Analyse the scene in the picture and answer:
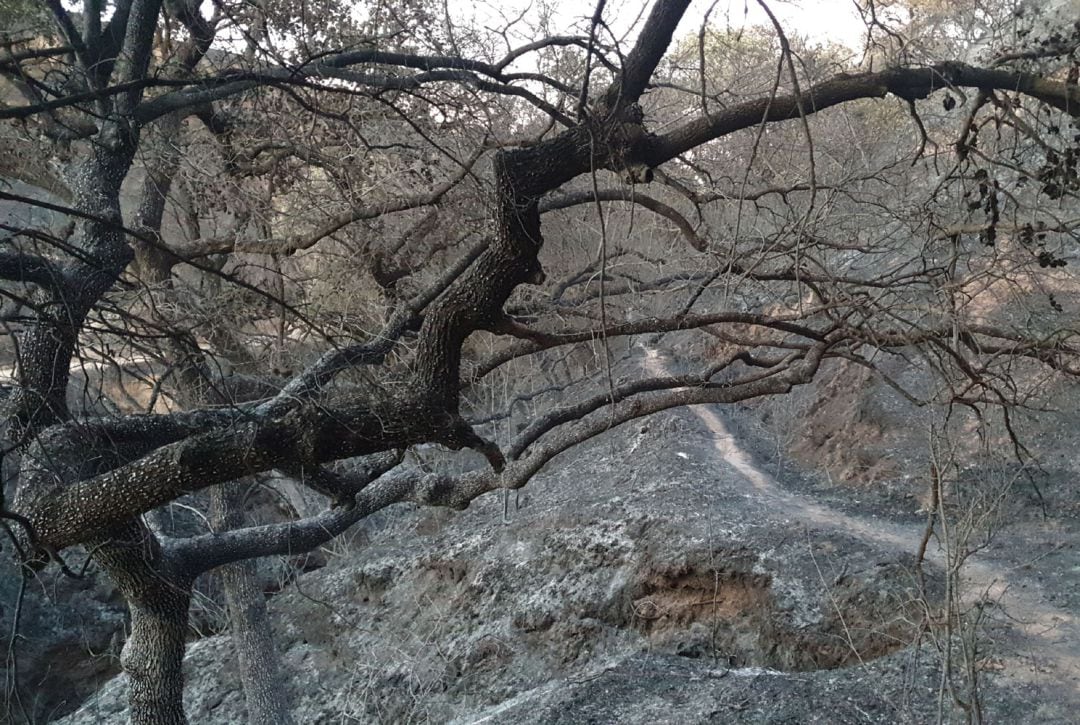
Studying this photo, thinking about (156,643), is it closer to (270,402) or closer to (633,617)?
(270,402)

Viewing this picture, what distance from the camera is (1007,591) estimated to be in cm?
757

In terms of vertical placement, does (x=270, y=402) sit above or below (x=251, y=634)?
above

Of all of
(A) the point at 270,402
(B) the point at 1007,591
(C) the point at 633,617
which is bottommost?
(B) the point at 1007,591

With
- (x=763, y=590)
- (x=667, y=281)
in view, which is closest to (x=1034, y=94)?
(x=667, y=281)

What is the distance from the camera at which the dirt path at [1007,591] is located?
19.2ft

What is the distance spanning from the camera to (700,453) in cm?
1254

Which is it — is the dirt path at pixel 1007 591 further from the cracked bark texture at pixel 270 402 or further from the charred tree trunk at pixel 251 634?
the charred tree trunk at pixel 251 634

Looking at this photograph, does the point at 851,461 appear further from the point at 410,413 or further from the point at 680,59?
the point at 410,413

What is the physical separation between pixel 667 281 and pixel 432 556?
16.9ft

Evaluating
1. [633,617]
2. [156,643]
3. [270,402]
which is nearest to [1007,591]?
[633,617]

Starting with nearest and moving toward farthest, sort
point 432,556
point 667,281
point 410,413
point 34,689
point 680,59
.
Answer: point 410,413
point 680,59
point 667,281
point 432,556
point 34,689

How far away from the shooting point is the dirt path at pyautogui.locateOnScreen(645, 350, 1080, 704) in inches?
230

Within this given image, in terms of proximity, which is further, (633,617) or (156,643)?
(633,617)

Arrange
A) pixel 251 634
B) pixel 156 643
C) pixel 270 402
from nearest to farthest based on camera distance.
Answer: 1. pixel 270 402
2. pixel 156 643
3. pixel 251 634
